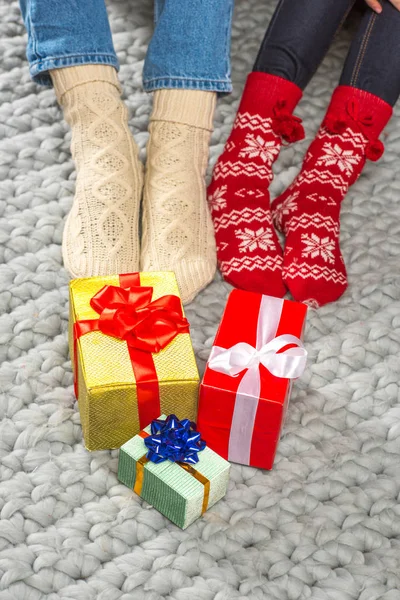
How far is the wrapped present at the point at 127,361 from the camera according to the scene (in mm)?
976

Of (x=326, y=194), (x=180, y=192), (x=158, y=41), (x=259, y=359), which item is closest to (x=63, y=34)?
(x=158, y=41)

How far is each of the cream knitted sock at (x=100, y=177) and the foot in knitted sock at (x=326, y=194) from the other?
23 centimetres

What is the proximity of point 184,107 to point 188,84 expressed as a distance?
0.12ft

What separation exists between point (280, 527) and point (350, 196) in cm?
61

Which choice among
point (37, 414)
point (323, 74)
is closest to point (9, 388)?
point (37, 414)

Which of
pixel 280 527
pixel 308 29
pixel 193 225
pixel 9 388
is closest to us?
pixel 280 527

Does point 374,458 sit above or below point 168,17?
below

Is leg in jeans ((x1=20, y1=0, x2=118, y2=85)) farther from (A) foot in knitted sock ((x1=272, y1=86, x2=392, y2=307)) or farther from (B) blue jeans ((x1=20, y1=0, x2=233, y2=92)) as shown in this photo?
(A) foot in knitted sock ((x1=272, y1=86, x2=392, y2=307))

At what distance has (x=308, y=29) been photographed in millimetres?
1371

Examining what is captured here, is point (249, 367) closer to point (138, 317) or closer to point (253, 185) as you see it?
point (138, 317)

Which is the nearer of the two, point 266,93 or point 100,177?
point 100,177

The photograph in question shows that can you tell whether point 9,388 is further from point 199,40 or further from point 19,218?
point 199,40

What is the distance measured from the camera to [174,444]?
3.07ft

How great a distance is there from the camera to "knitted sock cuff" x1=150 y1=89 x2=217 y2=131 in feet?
4.28
